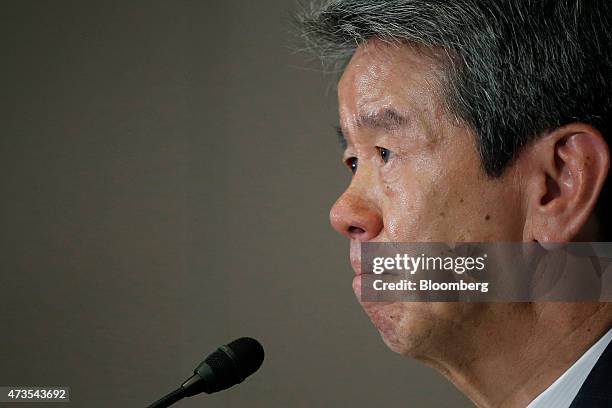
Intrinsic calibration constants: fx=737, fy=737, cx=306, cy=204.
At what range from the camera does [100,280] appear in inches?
69.7

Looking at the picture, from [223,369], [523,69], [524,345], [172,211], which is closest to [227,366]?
[223,369]

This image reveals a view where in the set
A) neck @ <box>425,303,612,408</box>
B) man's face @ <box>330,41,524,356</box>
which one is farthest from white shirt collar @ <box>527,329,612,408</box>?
man's face @ <box>330,41,524,356</box>

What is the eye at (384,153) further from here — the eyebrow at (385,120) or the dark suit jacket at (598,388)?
the dark suit jacket at (598,388)

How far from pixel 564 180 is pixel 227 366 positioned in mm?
421

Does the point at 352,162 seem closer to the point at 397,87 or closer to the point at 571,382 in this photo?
the point at 397,87

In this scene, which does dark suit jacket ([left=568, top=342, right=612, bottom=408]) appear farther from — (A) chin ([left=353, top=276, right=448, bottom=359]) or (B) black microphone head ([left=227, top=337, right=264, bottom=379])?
(B) black microphone head ([left=227, top=337, right=264, bottom=379])

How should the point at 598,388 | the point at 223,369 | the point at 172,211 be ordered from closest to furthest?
the point at 598,388 → the point at 223,369 → the point at 172,211

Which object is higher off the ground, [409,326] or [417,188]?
[417,188]

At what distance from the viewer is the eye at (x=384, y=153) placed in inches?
31.8

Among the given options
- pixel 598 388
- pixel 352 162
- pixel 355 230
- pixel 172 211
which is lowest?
pixel 598 388

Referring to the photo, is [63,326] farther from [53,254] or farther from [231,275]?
[231,275]

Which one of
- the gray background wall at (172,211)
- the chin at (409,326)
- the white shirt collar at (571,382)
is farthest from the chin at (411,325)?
the gray background wall at (172,211)

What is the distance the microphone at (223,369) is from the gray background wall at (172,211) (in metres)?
0.92

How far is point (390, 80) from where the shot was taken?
0.80 meters
